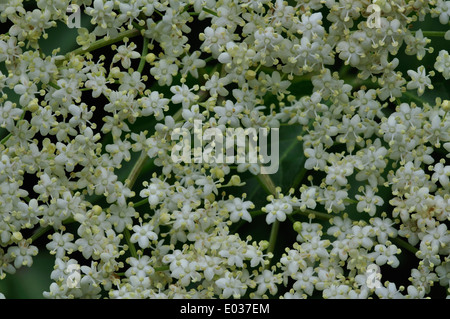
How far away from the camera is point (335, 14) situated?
1131 mm

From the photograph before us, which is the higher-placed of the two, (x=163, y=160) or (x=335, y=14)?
(x=335, y=14)

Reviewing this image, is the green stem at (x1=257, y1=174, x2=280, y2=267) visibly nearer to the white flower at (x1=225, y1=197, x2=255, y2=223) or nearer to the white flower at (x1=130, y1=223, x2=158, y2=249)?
the white flower at (x1=225, y1=197, x2=255, y2=223)

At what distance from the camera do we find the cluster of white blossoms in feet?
3.65

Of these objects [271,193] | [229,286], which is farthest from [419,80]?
[229,286]

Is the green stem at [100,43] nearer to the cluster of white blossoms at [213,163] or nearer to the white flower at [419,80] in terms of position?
the cluster of white blossoms at [213,163]

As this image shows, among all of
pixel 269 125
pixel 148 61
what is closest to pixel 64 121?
pixel 148 61

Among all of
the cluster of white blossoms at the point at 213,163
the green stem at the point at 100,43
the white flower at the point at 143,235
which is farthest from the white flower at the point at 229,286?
the green stem at the point at 100,43

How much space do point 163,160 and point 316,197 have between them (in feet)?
0.79

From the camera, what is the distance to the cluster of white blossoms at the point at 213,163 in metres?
Result: 1.11

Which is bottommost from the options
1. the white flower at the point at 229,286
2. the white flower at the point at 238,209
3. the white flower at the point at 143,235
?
the white flower at the point at 229,286

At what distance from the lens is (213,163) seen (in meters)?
1.14

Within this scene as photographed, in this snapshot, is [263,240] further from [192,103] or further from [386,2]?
[386,2]

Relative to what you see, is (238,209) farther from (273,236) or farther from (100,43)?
(100,43)

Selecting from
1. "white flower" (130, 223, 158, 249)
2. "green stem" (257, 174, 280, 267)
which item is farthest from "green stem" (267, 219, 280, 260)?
"white flower" (130, 223, 158, 249)
